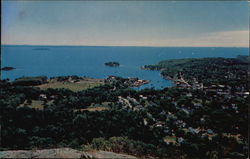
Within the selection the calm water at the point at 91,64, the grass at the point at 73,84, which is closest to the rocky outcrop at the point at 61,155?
the calm water at the point at 91,64

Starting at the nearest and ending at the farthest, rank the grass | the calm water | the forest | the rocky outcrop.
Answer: the rocky outcrop, the forest, the grass, the calm water

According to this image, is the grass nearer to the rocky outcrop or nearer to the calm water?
the calm water

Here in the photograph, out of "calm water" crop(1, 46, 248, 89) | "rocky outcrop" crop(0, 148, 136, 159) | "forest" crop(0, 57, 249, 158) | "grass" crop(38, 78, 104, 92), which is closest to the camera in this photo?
"rocky outcrop" crop(0, 148, 136, 159)

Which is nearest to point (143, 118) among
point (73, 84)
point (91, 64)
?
point (73, 84)

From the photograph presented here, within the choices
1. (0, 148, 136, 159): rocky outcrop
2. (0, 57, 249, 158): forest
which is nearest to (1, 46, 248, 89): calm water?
(0, 148, 136, 159): rocky outcrop

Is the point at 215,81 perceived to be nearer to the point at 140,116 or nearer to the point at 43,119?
the point at 140,116

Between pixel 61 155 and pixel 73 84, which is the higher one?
pixel 61 155

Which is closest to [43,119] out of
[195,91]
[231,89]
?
[195,91]

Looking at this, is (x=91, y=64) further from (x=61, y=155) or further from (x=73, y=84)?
(x=61, y=155)

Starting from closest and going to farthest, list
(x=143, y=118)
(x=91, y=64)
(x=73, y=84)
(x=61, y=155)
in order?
(x=61, y=155), (x=143, y=118), (x=73, y=84), (x=91, y=64)

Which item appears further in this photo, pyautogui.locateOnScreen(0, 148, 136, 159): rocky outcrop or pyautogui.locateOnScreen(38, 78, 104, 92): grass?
pyautogui.locateOnScreen(38, 78, 104, 92): grass

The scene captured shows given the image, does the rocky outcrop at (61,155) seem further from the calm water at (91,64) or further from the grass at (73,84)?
the grass at (73,84)

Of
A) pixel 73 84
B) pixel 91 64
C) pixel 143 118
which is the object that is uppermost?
pixel 91 64
